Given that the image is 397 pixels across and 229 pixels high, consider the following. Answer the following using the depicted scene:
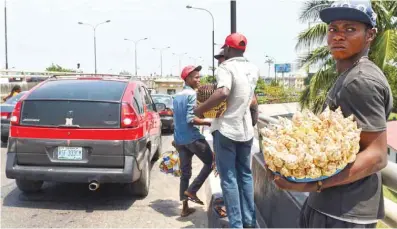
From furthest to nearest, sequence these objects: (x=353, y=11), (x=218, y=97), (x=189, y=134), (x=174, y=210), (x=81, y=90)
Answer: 1. (x=81, y=90)
2. (x=174, y=210)
3. (x=189, y=134)
4. (x=218, y=97)
5. (x=353, y=11)

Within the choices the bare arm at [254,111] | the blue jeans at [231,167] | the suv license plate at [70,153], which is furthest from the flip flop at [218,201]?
the suv license plate at [70,153]

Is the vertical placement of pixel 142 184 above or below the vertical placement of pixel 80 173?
below

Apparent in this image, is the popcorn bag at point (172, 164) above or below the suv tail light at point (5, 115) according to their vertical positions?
below

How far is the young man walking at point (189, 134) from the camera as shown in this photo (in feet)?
16.0

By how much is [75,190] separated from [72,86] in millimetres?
1710

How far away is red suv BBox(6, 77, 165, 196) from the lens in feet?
17.0

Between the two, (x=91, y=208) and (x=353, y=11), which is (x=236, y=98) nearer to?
(x=353, y=11)

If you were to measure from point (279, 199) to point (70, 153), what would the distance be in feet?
9.78

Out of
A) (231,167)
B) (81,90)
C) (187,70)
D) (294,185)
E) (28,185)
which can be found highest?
(187,70)

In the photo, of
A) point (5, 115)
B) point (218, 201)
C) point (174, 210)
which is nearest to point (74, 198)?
point (174, 210)

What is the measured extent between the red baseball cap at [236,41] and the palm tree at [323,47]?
1489 cm

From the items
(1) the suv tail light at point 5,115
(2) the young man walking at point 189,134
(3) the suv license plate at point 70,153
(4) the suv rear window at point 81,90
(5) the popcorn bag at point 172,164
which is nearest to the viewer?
(2) the young man walking at point 189,134

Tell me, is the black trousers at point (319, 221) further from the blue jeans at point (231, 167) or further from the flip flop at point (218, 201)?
the flip flop at point (218, 201)

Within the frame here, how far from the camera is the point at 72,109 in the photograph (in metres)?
5.31
